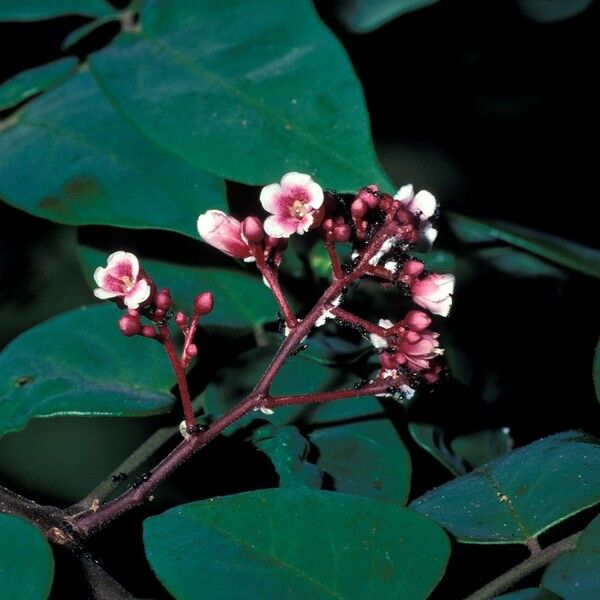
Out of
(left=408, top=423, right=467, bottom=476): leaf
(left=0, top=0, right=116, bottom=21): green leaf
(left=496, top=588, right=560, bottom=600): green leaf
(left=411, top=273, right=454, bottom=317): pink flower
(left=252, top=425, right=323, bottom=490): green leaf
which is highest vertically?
(left=0, top=0, right=116, bottom=21): green leaf

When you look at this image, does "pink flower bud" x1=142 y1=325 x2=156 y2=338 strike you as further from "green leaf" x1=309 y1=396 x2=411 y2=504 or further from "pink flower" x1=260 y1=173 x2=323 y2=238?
"green leaf" x1=309 y1=396 x2=411 y2=504

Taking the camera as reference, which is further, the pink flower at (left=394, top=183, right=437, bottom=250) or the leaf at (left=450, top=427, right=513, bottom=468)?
the leaf at (left=450, top=427, right=513, bottom=468)

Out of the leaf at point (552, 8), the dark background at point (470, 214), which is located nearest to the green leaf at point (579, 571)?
the dark background at point (470, 214)

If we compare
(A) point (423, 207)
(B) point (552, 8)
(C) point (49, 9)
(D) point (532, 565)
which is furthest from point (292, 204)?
(B) point (552, 8)

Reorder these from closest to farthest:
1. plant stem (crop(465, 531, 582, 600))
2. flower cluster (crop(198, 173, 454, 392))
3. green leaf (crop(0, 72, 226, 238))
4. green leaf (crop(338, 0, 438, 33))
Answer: plant stem (crop(465, 531, 582, 600)) → flower cluster (crop(198, 173, 454, 392)) → green leaf (crop(0, 72, 226, 238)) → green leaf (crop(338, 0, 438, 33))

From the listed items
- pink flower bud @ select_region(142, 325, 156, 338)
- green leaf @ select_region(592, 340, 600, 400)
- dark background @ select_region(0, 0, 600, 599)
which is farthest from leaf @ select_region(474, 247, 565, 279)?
pink flower bud @ select_region(142, 325, 156, 338)

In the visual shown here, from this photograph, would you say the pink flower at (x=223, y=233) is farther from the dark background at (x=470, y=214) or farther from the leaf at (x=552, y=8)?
the leaf at (x=552, y=8)

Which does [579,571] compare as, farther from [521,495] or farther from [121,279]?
[121,279]
